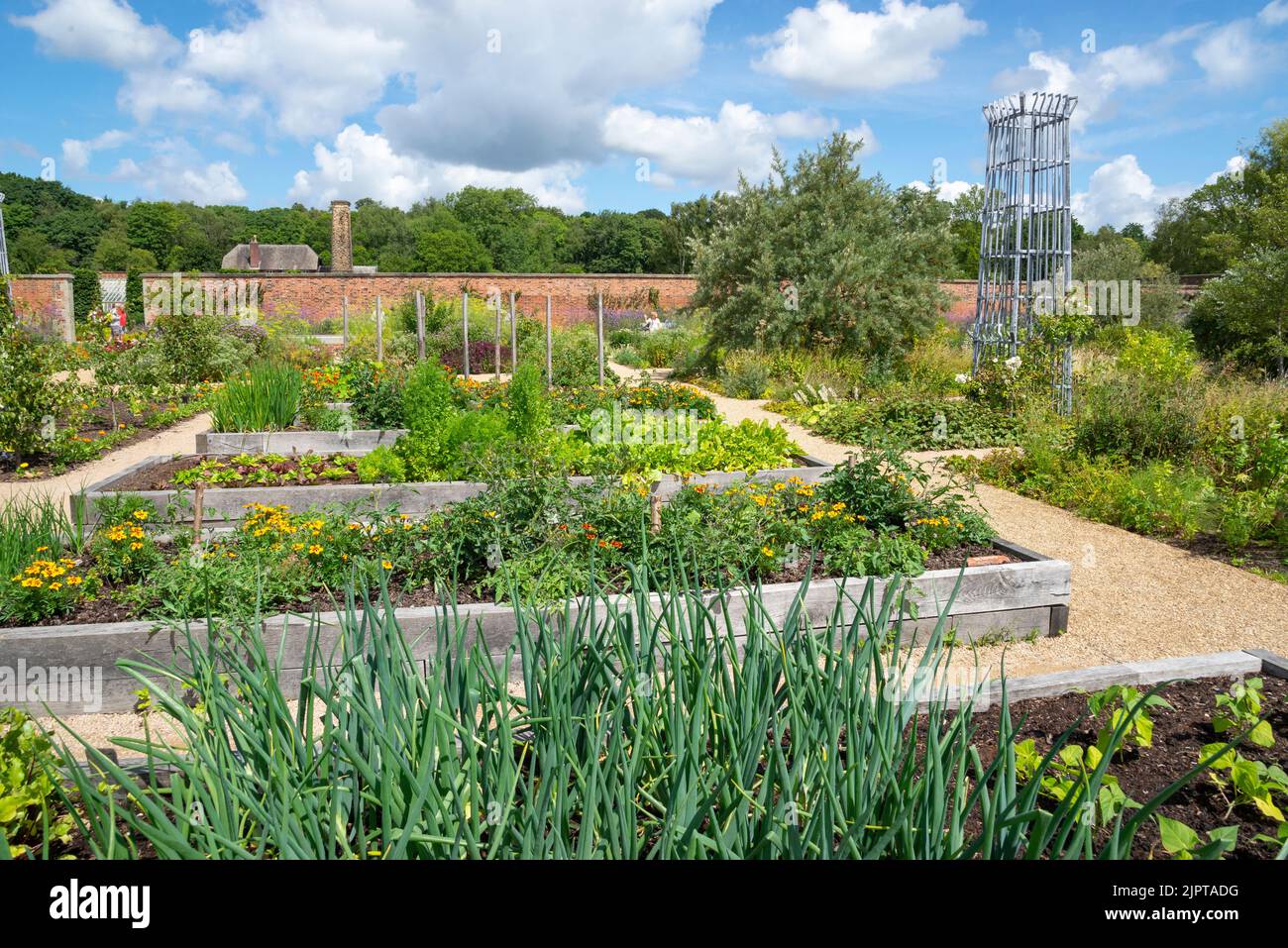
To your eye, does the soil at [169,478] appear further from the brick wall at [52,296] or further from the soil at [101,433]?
the brick wall at [52,296]

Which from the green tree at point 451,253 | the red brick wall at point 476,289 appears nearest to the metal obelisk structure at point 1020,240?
the red brick wall at point 476,289

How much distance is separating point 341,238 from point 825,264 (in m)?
28.5

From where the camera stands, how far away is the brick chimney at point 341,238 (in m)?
37.6

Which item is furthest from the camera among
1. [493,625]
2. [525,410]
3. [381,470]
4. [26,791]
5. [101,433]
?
[101,433]

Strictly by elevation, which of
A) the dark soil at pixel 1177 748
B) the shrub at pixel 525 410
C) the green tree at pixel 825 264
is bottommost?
the dark soil at pixel 1177 748

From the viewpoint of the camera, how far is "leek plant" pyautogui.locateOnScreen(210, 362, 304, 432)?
8.15 meters

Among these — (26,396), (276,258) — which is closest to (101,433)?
(26,396)

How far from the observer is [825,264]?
15242 millimetres

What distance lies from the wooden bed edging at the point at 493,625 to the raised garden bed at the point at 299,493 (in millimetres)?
1465

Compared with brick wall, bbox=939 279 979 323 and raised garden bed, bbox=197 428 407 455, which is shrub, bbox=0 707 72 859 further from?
brick wall, bbox=939 279 979 323

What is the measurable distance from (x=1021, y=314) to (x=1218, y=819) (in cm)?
1159

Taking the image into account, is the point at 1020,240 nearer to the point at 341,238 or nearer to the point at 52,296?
the point at 52,296

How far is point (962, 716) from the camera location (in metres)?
1.62
